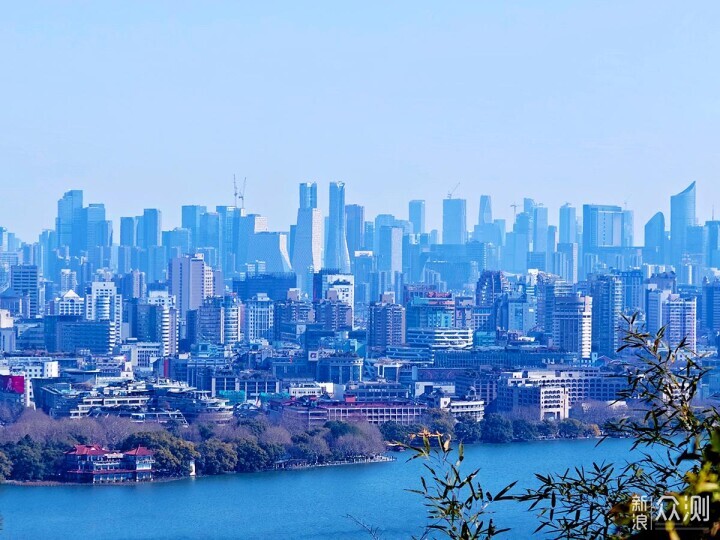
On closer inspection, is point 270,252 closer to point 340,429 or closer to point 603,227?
point 603,227

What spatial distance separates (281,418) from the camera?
14.4 meters

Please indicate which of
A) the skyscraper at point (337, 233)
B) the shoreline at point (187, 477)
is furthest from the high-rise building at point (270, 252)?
the shoreline at point (187, 477)

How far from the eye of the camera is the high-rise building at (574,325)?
21.9m

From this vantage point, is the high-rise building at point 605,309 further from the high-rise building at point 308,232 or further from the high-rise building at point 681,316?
the high-rise building at point 308,232

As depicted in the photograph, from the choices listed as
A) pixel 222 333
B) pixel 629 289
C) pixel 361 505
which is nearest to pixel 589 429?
pixel 361 505

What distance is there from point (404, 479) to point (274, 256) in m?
28.8

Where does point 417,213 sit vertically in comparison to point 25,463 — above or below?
above

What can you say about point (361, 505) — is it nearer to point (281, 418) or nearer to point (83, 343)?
point (281, 418)

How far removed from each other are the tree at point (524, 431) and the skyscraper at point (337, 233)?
79.4ft

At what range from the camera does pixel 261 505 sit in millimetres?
9453

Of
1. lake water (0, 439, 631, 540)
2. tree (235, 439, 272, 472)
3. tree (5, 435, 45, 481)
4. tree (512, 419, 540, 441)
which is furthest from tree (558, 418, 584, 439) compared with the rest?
tree (5, 435, 45, 481)

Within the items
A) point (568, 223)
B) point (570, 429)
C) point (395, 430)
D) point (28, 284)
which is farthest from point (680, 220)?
point (395, 430)

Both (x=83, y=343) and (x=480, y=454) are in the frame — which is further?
(x=83, y=343)

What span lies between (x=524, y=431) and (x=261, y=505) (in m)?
4.95
